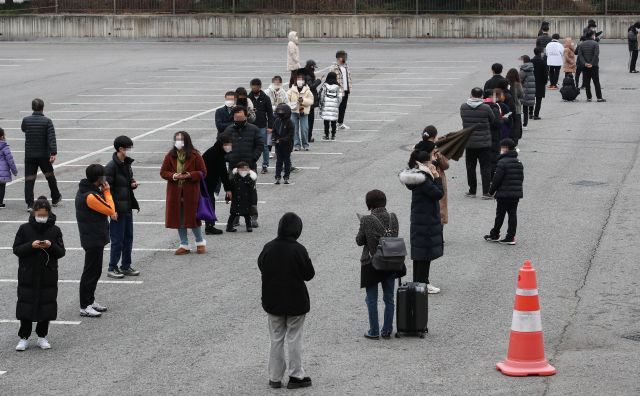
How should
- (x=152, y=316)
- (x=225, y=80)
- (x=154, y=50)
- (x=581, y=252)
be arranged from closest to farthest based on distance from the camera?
(x=152, y=316)
(x=581, y=252)
(x=225, y=80)
(x=154, y=50)

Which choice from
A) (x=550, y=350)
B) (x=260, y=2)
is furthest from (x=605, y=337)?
(x=260, y=2)

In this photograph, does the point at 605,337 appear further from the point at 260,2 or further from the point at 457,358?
the point at 260,2

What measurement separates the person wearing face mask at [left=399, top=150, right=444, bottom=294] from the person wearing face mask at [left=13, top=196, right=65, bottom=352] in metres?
3.89

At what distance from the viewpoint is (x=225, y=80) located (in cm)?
3866

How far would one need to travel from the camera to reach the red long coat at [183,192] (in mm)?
16391

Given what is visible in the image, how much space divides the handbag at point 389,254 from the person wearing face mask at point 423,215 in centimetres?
154

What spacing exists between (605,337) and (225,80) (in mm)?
27288

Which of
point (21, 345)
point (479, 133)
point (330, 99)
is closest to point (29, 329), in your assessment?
point (21, 345)

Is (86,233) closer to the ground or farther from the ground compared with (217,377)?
farther from the ground

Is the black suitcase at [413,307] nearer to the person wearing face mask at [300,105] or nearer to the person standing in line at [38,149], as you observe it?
the person standing in line at [38,149]

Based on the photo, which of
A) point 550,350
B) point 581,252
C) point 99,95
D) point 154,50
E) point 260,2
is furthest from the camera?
point 260,2

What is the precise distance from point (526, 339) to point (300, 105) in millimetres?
14127

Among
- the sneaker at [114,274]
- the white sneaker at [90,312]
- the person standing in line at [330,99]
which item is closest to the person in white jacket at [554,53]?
the person standing in line at [330,99]

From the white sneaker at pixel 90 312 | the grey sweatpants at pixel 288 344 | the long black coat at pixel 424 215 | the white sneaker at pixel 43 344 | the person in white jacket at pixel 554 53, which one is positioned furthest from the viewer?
the person in white jacket at pixel 554 53
